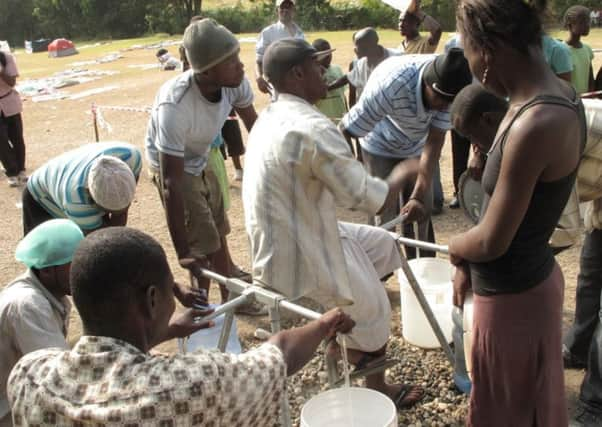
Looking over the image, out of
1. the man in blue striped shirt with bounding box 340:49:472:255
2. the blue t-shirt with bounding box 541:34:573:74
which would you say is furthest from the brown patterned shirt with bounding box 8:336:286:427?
the blue t-shirt with bounding box 541:34:573:74

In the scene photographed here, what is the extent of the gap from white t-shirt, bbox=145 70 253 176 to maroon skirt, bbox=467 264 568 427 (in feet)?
6.71

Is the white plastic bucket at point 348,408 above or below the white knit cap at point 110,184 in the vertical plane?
below

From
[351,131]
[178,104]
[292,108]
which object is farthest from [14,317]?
[351,131]

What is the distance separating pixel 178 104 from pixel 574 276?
3021 mm

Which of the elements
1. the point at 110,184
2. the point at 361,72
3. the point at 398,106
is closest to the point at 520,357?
the point at 110,184

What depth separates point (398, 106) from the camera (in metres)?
4.00

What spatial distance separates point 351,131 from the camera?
4074 millimetres

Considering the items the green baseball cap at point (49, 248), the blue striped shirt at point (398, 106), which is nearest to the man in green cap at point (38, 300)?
the green baseball cap at point (49, 248)

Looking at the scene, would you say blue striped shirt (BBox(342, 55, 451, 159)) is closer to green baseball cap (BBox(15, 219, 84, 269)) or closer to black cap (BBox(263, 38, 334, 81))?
black cap (BBox(263, 38, 334, 81))

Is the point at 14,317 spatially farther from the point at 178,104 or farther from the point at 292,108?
the point at 178,104

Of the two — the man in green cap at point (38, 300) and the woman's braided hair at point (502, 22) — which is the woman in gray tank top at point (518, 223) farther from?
the man in green cap at point (38, 300)

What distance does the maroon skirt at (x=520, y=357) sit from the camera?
2236 millimetres

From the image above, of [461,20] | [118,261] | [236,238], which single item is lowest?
[236,238]

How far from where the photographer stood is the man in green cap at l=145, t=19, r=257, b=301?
3580 millimetres
